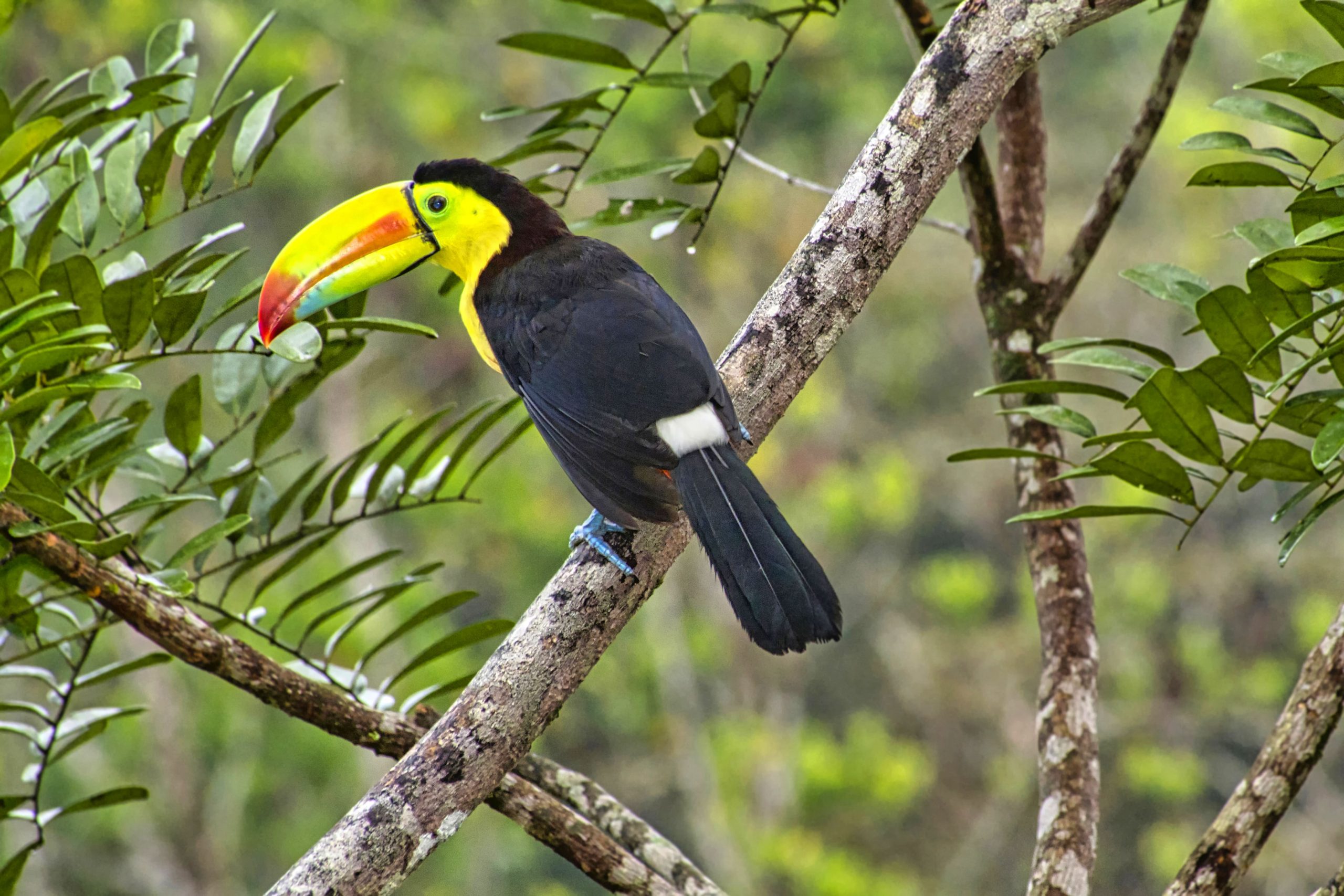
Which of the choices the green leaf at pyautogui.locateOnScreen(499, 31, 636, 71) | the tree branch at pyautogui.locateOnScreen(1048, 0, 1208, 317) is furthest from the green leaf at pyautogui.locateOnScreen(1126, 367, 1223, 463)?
the green leaf at pyautogui.locateOnScreen(499, 31, 636, 71)

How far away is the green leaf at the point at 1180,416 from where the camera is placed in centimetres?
138

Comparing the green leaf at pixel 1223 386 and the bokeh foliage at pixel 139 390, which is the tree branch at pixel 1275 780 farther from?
the bokeh foliage at pixel 139 390

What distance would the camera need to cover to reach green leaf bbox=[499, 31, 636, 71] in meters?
1.94

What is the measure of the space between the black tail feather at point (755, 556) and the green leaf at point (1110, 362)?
44 cm

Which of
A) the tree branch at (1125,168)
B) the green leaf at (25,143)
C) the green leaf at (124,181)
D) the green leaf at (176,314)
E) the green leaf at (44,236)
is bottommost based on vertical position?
the green leaf at (176,314)

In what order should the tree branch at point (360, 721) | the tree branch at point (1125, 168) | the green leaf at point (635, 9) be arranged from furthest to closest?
the tree branch at point (1125, 168)
the green leaf at point (635, 9)
the tree branch at point (360, 721)

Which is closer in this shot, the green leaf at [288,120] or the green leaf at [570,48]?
the green leaf at [288,120]

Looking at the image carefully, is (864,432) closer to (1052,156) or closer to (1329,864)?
(1052,156)

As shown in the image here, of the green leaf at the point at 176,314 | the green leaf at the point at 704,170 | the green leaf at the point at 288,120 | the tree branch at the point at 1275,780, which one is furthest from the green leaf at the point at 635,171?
the tree branch at the point at 1275,780

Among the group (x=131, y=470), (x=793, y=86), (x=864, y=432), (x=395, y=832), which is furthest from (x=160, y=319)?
(x=864, y=432)

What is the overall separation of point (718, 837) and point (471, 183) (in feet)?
16.6

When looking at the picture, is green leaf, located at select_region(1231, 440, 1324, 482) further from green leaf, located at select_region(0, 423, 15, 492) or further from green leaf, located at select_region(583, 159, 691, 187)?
green leaf, located at select_region(0, 423, 15, 492)

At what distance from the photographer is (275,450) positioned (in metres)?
7.79

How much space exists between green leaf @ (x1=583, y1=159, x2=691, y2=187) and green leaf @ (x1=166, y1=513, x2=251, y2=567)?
0.78m
